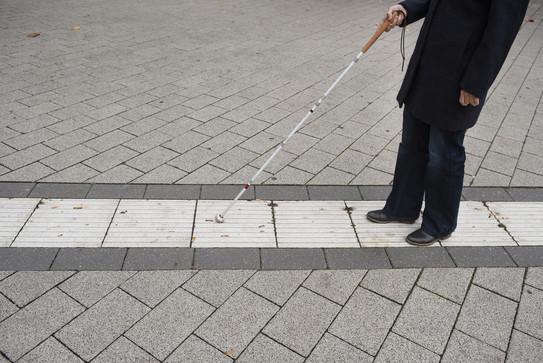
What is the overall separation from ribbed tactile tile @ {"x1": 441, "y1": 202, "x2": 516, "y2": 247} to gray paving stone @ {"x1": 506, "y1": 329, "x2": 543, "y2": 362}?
837 millimetres

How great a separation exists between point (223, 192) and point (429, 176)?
1625 millimetres

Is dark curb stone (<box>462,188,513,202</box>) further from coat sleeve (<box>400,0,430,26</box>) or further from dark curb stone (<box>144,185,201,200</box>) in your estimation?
dark curb stone (<box>144,185,201,200</box>)

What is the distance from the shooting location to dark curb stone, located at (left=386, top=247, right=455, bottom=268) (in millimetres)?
3115

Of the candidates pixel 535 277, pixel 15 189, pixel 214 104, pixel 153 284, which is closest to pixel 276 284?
pixel 153 284

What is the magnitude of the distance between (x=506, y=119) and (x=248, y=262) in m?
3.94

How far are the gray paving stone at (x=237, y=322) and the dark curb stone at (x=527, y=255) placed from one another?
5.82 feet

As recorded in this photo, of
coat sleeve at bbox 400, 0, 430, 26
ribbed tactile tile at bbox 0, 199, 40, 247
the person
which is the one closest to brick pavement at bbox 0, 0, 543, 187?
ribbed tactile tile at bbox 0, 199, 40, 247

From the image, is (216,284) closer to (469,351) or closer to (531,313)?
(469,351)

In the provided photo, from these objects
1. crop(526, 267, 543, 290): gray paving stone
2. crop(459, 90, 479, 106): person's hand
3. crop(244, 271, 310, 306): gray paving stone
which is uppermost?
crop(459, 90, 479, 106): person's hand

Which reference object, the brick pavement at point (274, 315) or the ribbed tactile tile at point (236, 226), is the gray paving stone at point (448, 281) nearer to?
the brick pavement at point (274, 315)

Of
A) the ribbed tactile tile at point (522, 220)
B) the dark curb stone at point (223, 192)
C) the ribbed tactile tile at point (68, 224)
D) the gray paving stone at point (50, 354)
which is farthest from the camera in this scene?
the dark curb stone at point (223, 192)

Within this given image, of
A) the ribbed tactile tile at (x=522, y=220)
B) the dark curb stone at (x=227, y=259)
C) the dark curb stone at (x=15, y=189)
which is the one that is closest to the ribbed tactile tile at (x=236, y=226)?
the dark curb stone at (x=227, y=259)

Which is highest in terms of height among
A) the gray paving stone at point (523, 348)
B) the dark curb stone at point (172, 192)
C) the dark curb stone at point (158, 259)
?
the dark curb stone at point (172, 192)

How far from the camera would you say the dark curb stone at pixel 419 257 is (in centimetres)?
312
